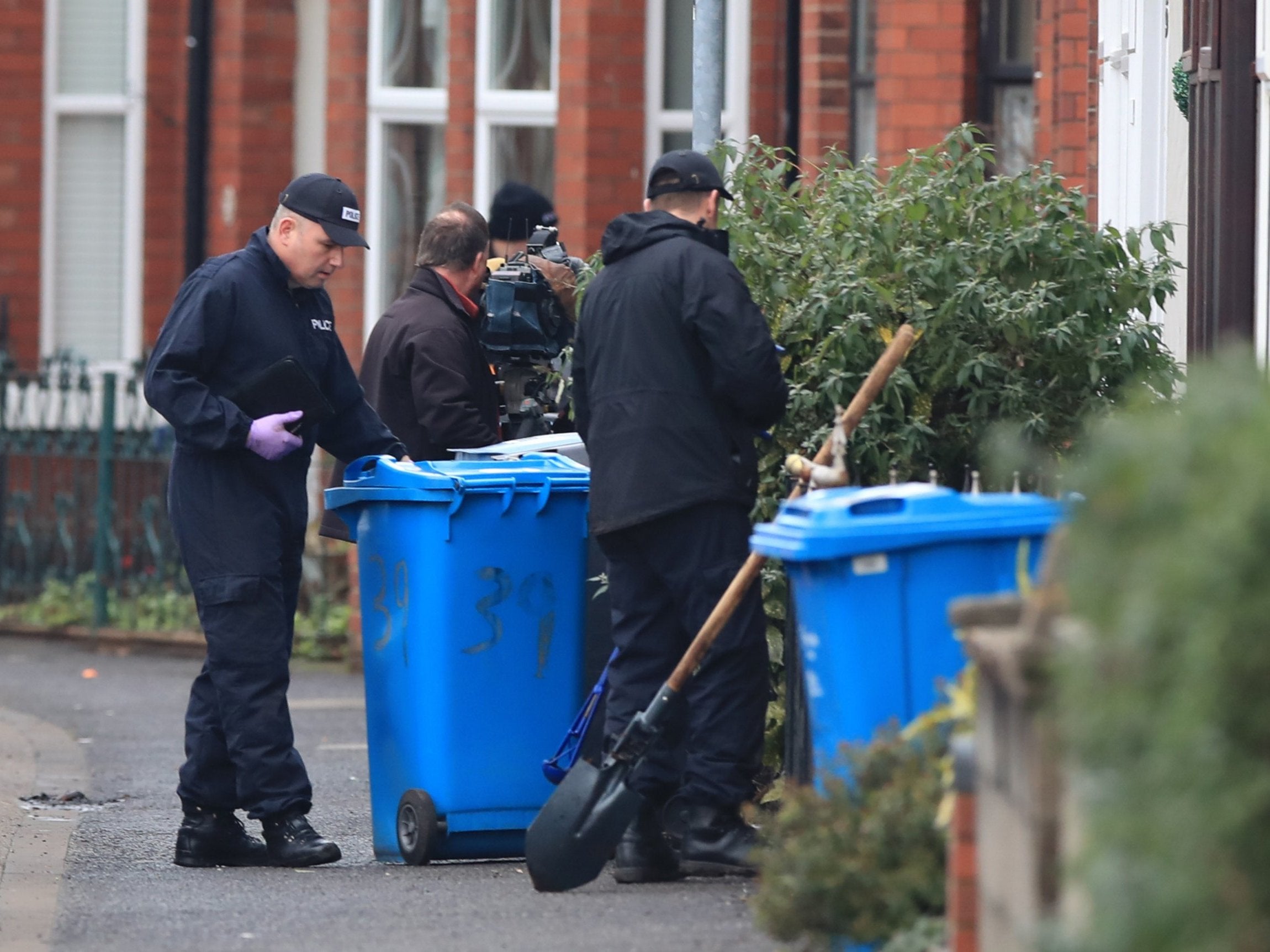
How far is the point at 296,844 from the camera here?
20.1 feet

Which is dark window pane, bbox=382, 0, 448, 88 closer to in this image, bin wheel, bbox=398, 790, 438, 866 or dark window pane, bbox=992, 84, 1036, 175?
dark window pane, bbox=992, 84, 1036, 175

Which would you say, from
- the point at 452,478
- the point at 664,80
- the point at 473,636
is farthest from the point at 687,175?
the point at 664,80

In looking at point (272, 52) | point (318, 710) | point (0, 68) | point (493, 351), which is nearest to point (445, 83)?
point (272, 52)

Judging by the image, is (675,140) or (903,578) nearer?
(903,578)

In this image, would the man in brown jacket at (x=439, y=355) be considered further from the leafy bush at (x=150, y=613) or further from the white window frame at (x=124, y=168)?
the white window frame at (x=124, y=168)

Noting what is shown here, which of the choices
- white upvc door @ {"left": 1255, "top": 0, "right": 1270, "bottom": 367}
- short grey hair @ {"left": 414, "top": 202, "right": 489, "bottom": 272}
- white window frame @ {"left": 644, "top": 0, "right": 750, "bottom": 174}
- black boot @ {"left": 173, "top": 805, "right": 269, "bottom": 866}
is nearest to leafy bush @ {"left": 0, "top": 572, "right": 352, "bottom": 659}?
white window frame @ {"left": 644, "top": 0, "right": 750, "bottom": 174}

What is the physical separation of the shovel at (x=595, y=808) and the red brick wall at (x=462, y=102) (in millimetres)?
6824

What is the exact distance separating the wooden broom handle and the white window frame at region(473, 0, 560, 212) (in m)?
6.93

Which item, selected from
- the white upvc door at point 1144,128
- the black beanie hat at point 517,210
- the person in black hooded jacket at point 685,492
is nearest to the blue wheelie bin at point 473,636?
the person in black hooded jacket at point 685,492

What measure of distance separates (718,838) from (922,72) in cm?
507

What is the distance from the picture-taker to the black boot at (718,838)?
5.63m

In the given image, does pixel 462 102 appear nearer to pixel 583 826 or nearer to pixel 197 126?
pixel 197 126

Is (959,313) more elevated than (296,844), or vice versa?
(959,313)

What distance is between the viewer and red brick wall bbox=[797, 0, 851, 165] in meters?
10.8
